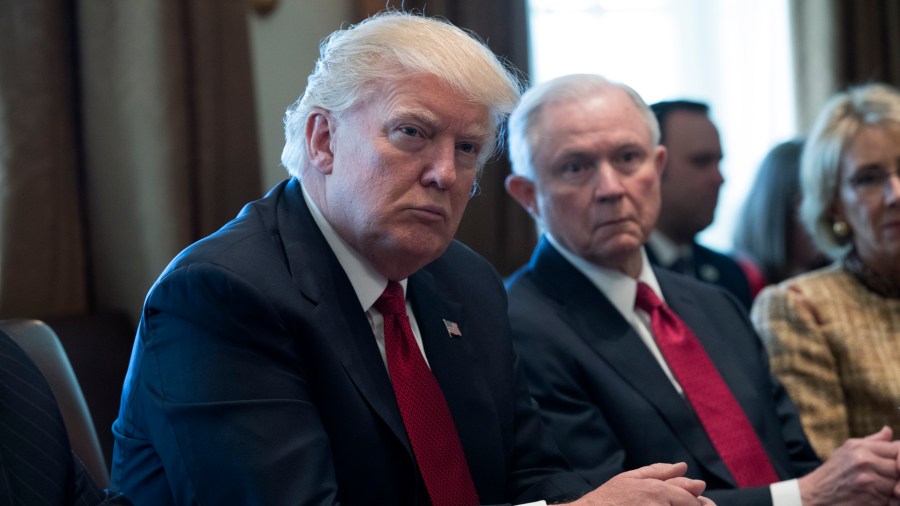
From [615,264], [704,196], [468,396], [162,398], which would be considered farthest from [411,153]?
[704,196]

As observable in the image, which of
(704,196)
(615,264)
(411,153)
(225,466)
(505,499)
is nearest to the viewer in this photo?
(225,466)

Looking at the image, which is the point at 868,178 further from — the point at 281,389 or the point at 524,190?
the point at 281,389

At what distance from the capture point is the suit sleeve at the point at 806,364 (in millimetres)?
2441

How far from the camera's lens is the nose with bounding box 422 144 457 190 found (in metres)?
1.66

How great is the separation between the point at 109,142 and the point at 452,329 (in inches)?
57.6

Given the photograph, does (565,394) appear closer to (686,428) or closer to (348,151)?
(686,428)

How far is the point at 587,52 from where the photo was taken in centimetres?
461

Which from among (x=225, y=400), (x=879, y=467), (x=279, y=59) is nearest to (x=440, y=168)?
(x=225, y=400)

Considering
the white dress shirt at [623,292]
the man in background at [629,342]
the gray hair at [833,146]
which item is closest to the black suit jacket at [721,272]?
the gray hair at [833,146]

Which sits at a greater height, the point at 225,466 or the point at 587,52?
the point at 587,52

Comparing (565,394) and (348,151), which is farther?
(565,394)

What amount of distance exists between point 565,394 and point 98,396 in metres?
1.07

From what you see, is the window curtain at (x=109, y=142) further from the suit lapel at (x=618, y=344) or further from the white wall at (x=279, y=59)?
the suit lapel at (x=618, y=344)

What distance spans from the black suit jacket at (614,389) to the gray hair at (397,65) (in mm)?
560
